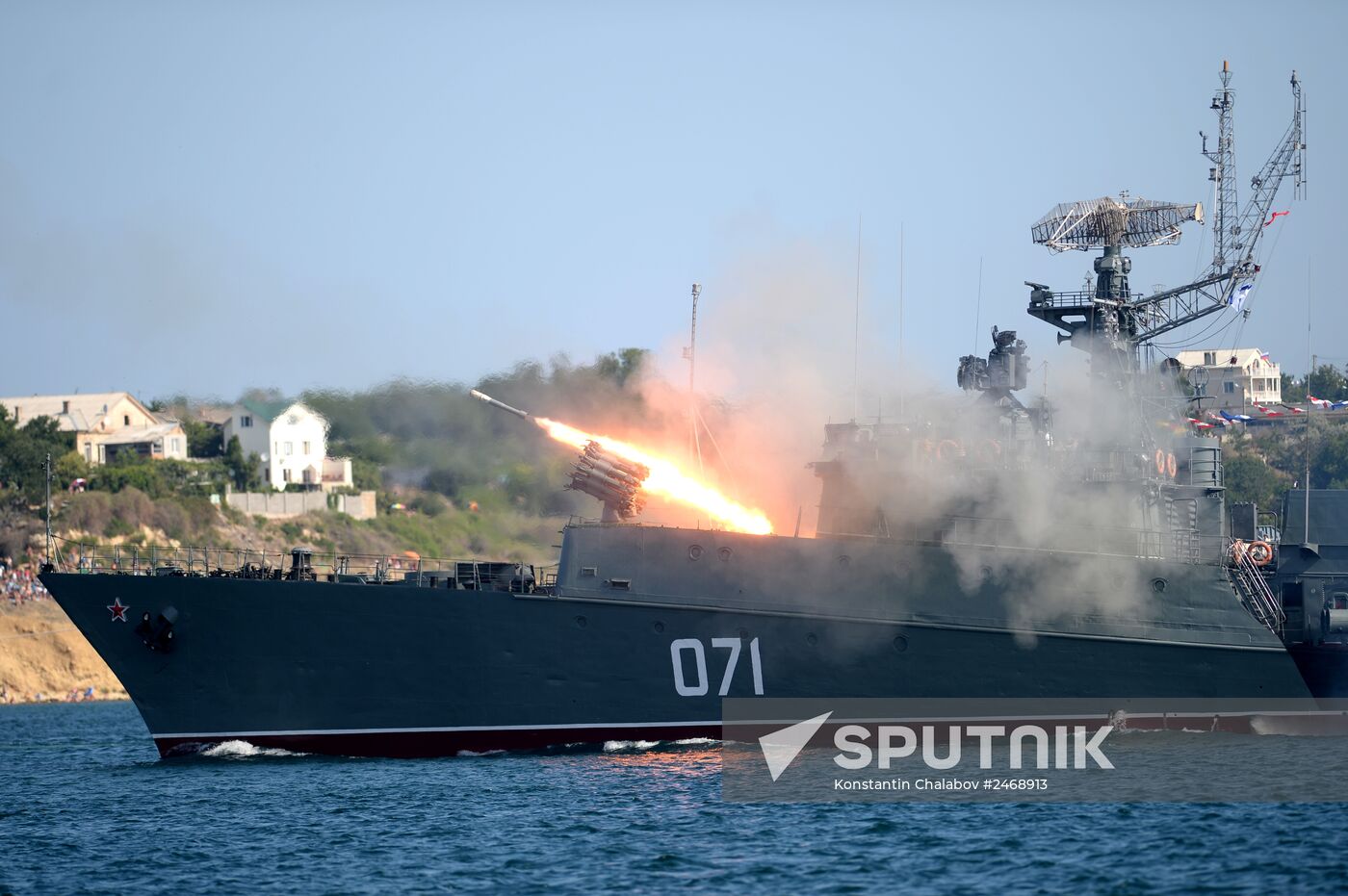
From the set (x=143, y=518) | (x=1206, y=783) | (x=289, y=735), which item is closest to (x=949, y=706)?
(x=1206, y=783)

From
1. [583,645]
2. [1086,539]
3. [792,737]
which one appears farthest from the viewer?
[1086,539]

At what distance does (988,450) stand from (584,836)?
12.3 metres

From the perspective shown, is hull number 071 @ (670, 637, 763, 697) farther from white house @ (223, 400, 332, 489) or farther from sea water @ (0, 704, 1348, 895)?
white house @ (223, 400, 332, 489)

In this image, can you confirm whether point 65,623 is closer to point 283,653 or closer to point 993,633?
point 283,653

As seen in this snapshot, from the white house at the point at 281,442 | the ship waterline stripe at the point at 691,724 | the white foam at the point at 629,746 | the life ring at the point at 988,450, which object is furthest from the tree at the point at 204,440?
the life ring at the point at 988,450

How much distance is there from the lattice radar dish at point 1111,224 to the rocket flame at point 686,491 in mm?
8135

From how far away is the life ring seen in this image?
99.0 feet

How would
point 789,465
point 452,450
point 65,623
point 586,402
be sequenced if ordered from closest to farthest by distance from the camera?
1. point 789,465
2. point 586,402
3. point 452,450
4. point 65,623

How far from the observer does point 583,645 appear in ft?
91.2

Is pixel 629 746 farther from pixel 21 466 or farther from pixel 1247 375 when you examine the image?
pixel 1247 375

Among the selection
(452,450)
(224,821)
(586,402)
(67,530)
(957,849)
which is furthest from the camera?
(67,530)

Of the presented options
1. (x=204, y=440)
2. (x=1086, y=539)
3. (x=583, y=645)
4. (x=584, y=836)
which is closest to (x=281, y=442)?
(x=204, y=440)

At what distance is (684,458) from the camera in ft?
105

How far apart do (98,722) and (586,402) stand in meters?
17.3
